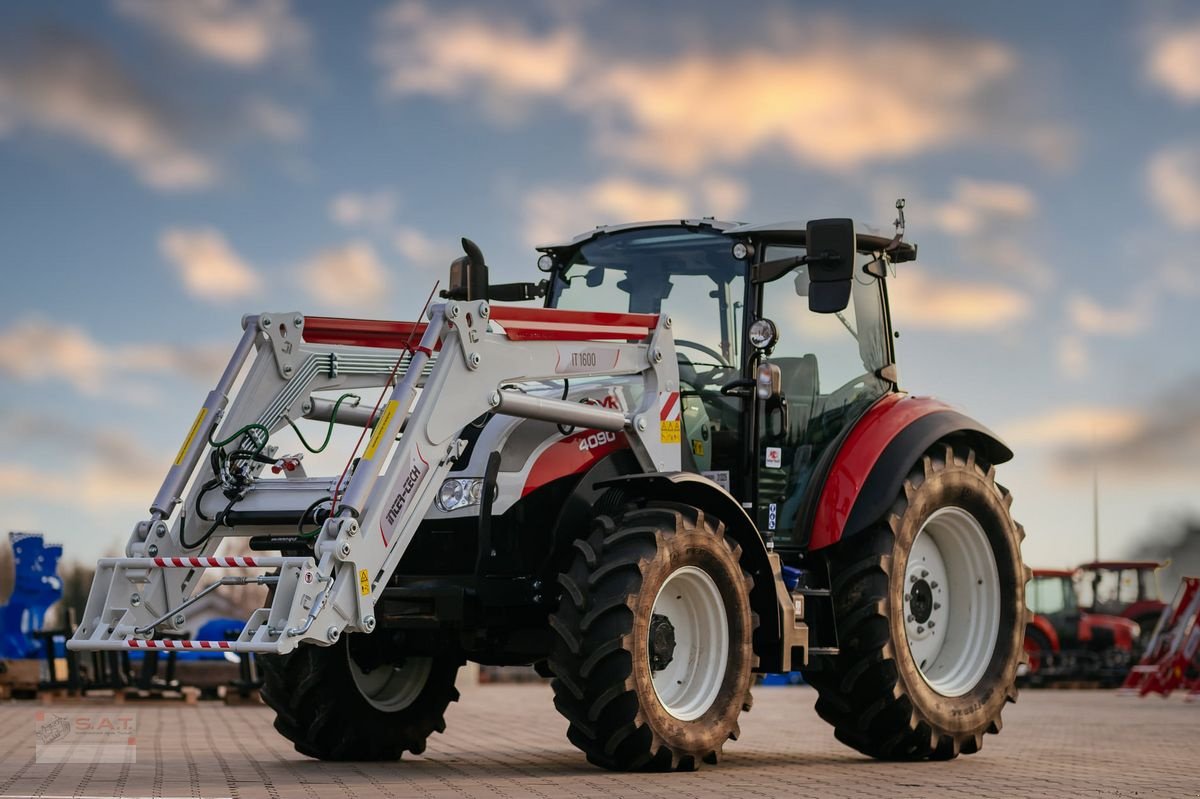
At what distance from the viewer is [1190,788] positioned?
8.38 meters

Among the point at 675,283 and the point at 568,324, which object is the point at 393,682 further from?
the point at 675,283

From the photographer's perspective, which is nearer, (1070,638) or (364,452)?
(364,452)

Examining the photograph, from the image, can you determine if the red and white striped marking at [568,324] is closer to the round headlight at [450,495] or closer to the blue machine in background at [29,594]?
the round headlight at [450,495]

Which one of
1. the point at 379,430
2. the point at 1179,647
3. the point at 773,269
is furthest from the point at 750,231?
the point at 1179,647

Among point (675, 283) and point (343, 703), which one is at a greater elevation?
point (675, 283)

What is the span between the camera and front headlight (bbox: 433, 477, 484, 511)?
29.0 feet

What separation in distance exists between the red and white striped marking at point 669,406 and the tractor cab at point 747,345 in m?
0.19

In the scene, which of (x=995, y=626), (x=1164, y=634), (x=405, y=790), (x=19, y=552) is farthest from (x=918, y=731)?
(x=1164, y=634)

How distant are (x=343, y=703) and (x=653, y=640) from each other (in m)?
2.10

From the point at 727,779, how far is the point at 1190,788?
231 cm

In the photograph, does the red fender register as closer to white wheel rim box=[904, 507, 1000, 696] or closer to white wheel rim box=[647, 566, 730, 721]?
white wheel rim box=[904, 507, 1000, 696]

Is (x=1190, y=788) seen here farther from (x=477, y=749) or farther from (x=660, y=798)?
(x=477, y=749)

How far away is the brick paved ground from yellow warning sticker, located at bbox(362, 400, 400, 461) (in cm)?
158

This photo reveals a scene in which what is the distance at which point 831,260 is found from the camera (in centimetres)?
921
